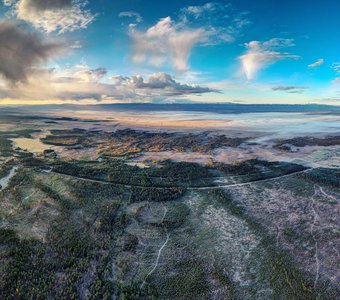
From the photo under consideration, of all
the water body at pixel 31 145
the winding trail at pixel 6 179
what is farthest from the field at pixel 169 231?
the water body at pixel 31 145

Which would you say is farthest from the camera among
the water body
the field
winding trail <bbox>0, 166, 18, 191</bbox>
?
the water body

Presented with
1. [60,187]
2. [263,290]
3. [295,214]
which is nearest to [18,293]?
[263,290]

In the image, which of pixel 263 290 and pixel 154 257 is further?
pixel 154 257

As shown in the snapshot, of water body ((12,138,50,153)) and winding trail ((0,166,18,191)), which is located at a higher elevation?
water body ((12,138,50,153))

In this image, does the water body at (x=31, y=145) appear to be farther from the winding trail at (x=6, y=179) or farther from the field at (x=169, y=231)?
the winding trail at (x=6, y=179)

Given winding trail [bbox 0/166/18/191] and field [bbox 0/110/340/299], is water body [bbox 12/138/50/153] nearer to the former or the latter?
field [bbox 0/110/340/299]

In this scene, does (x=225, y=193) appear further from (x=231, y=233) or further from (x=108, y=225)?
(x=108, y=225)

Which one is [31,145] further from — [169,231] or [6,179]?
[169,231]

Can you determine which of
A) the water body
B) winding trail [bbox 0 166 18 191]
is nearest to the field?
winding trail [bbox 0 166 18 191]

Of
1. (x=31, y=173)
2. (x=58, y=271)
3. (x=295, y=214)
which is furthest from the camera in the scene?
(x=31, y=173)
